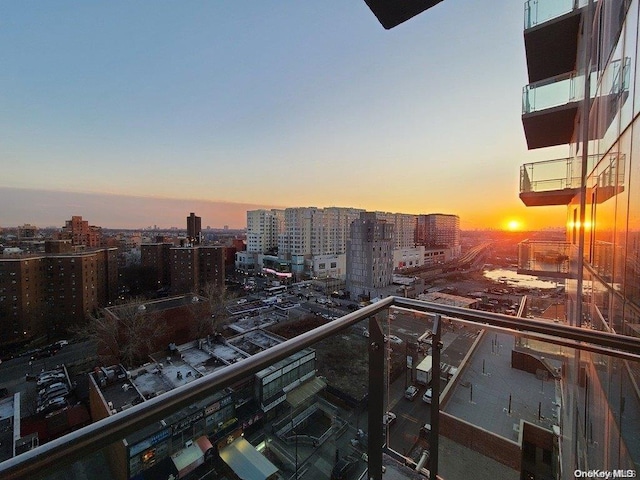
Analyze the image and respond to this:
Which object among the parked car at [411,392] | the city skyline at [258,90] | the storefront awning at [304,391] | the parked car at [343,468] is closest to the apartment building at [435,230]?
the city skyline at [258,90]

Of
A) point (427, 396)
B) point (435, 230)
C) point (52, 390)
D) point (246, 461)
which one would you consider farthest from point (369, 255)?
point (435, 230)

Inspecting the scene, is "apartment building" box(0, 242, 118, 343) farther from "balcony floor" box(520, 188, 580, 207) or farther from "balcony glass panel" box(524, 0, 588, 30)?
"balcony glass panel" box(524, 0, 588, 30)

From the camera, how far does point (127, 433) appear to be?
0.53 metres

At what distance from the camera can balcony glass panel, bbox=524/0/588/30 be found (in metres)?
3.34

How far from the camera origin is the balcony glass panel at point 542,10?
3.34 meters

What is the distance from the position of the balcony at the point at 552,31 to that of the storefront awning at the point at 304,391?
15.3 ft

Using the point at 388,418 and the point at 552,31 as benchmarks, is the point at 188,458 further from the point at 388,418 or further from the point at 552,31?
the point at 552,31

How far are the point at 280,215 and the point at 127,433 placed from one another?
46.9 m

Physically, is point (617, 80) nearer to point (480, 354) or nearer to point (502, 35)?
point (480, 354)

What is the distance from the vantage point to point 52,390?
1016 cm

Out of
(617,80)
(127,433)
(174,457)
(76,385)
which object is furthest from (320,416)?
(76,385)

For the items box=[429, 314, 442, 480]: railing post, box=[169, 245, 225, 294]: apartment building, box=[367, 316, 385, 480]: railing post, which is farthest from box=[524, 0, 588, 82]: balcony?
box=[169, 245, 225, 294]: apartment building

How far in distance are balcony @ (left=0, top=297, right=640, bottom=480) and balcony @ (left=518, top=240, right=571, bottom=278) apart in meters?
3.62

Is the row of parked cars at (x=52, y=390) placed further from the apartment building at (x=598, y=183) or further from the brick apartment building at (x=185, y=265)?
the apartment building at (x=598, y=183)
